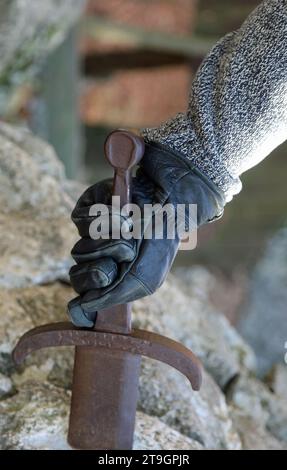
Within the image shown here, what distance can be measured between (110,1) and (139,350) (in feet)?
6.50

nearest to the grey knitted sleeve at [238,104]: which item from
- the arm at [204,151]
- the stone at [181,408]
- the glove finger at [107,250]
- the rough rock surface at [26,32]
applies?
the arm at [204,151]

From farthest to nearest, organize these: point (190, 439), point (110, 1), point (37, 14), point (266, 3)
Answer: point (110, 1) < point (37, 14) < point (190, 439) < point (266, 3)

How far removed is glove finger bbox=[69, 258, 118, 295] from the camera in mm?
697

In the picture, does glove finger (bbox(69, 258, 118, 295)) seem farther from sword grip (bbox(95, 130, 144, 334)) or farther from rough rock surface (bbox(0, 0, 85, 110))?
rough rock surface (bbox(0, 0, 85, 110))

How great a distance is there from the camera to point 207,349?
1106 millimetres

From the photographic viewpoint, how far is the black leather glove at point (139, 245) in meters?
0.70

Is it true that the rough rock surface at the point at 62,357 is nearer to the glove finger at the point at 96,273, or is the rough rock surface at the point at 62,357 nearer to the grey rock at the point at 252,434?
the grey rock at the point at 252,434

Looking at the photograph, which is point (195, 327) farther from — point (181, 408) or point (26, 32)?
point (26, 32)

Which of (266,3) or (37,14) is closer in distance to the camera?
(266,3)

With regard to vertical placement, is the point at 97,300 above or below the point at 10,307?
below

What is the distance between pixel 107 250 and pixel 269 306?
208 cm

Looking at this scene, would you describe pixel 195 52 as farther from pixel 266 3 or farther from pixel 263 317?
pixel 266 3

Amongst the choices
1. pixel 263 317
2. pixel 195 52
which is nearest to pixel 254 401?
pixel 263 317

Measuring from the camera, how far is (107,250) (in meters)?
0.70
